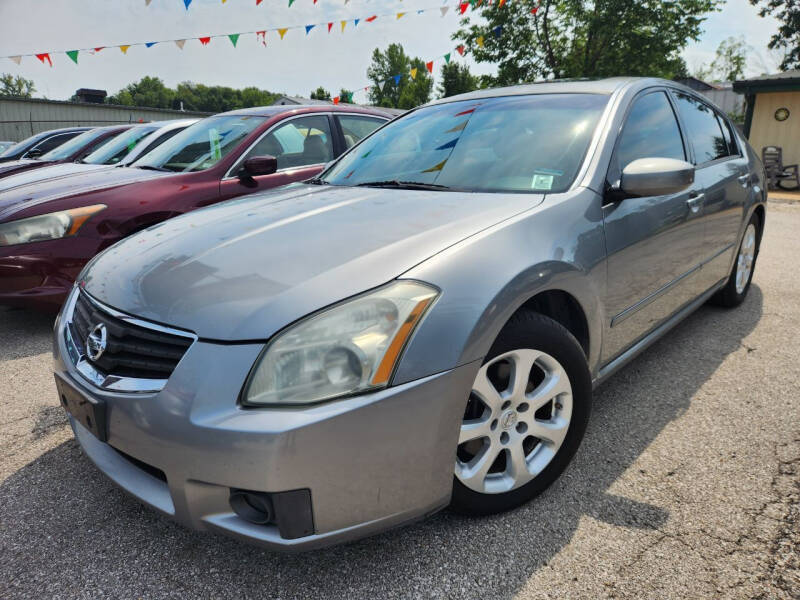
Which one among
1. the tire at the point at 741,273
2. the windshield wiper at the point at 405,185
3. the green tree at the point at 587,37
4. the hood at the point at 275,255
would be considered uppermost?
the green tree at the point at 587,37

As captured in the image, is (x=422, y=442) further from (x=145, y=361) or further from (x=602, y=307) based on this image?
(x=602, y=307)

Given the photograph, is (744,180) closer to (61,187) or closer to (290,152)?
(290,152)

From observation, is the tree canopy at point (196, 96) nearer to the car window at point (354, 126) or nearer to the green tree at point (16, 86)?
the green tree at point (16, 86)

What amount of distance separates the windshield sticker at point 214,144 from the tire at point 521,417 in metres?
3.28

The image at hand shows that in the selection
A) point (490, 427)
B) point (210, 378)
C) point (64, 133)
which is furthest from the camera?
point (64, 133)

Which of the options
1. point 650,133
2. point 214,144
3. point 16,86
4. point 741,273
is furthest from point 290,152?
point 16,86

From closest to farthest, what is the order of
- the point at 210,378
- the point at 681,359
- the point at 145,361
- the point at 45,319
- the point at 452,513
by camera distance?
the point at 210,378
the point at 145,361
the point at 452,513
the point at 681,359
the point at 45,319

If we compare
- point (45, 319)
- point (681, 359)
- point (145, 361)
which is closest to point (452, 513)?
point (145, 361)

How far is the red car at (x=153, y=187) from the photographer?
3.46 metres

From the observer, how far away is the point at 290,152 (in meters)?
4.54

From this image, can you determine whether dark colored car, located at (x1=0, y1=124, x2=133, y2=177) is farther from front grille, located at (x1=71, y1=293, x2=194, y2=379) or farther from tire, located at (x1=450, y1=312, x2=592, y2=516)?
tire, located at (x1=450, y1=312, x2=592, y2=516)

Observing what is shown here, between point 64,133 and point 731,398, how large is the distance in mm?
11993

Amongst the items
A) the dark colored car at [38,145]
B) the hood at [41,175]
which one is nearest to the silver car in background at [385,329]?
the hood at [41,175]

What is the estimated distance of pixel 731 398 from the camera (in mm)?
2605
